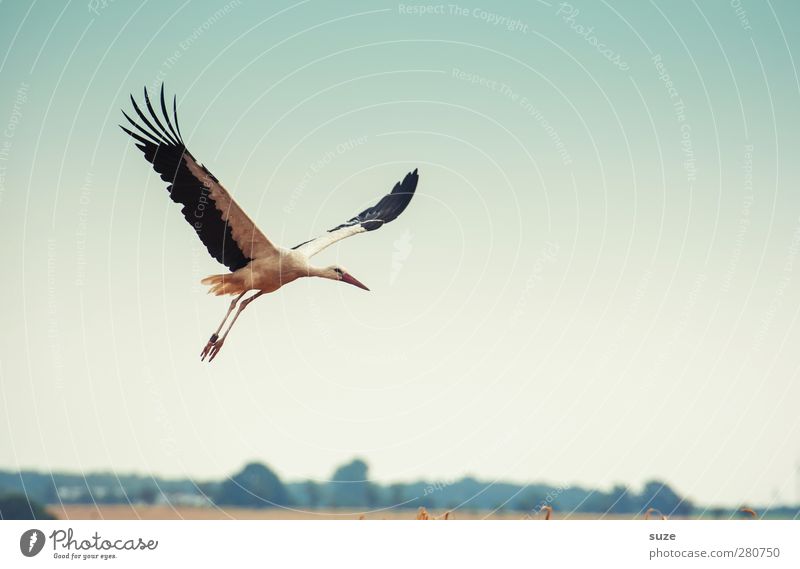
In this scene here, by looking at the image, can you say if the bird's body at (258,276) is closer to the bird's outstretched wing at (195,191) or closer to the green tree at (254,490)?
the bird's outstretched wing at (195,191)

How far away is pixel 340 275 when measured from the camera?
12148 millimetres

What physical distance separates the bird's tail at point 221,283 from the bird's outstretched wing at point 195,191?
39 cm

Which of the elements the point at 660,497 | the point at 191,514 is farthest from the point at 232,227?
the point at 660,497

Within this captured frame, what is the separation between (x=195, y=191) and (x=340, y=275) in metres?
2.10

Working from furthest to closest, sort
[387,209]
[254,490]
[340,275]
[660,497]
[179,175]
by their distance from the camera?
1. [660,497]
2. [254,490]
3. [387,209]
4. [340,275]
5. [179,175]

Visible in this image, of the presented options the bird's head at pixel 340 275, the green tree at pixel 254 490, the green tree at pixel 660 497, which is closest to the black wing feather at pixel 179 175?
the bird's head at pixel 340 275

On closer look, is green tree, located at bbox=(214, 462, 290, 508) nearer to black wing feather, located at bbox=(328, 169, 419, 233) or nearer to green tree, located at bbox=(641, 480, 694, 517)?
black wing feather, located at bbox=(328, 169, 419, 233)

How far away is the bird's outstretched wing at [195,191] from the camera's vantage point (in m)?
10.5

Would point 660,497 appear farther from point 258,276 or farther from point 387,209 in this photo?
point 258,276

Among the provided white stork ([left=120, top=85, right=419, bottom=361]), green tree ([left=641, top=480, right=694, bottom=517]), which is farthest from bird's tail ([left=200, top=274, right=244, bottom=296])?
green tree ([left=641, top=480, right=694, bottom=517])

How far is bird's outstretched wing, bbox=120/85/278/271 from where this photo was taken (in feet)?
34.5
